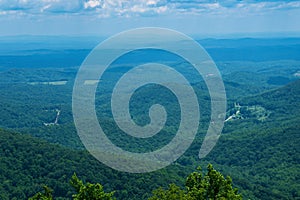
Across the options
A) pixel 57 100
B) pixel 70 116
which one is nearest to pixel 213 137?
pixel 70 116

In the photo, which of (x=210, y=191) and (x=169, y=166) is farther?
(x=169, y=166)

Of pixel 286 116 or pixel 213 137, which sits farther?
pixel 286 116

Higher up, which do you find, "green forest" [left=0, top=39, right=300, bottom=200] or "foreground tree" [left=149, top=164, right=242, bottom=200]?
"foreground tree" [left=149, top=164, right=242, bottom=200]

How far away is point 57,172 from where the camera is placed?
171 ft

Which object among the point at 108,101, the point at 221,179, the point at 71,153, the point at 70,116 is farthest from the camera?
the point at 108,101

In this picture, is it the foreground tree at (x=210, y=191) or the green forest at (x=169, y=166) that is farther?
the green forest at (x=169, y=166)

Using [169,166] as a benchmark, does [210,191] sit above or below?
above

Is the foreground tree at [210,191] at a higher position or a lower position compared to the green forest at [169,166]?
higher

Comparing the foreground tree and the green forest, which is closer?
the foreground tree

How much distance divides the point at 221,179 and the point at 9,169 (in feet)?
136

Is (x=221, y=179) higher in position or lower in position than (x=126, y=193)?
higher

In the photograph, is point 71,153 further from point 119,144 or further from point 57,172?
point 119,144

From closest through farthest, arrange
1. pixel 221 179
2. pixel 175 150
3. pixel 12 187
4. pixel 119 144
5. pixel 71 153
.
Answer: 1. pixel 221 179
2. pixel 12 187
3. pixel 71 153
4. pixel 175 150
5. pixel 119 144

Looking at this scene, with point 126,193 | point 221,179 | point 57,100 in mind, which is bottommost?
point 57,100
